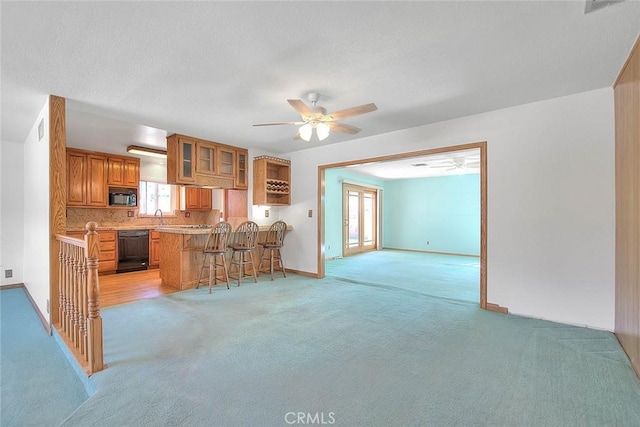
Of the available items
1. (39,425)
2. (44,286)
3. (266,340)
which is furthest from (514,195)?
(44,286)

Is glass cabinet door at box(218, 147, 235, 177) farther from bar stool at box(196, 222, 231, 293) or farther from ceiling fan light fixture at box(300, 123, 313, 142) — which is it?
ceiling fan light fixture at box(300, 123, 313, 142)

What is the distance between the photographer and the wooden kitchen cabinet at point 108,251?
17.9ft

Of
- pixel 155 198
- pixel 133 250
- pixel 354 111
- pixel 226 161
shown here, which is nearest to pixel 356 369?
pixel 354 111

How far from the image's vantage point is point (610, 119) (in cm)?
278

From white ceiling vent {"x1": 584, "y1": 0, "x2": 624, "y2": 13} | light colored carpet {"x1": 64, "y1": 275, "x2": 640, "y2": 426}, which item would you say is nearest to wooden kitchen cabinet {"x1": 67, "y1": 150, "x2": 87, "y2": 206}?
light colored carpet {"x1": 64, "y1": 275, "x2": 640, "y2": 426}

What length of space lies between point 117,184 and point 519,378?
6.89 meters

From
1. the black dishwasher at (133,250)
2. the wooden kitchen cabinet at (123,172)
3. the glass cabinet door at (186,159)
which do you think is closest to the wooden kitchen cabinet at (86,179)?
the wooden kitchen cabinet at (123,172)

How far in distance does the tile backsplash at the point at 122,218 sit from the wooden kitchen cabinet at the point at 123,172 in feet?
2.08

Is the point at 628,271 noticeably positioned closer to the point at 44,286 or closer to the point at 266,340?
the point at 266,340

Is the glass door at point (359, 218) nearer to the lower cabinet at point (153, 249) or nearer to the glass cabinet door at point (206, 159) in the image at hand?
the glass cabinet door at point (206, 159)

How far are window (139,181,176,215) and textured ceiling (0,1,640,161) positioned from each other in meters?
3.35

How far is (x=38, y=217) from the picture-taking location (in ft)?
11.1

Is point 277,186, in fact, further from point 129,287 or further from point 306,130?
point 129,287

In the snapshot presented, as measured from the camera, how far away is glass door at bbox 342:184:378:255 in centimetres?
828
